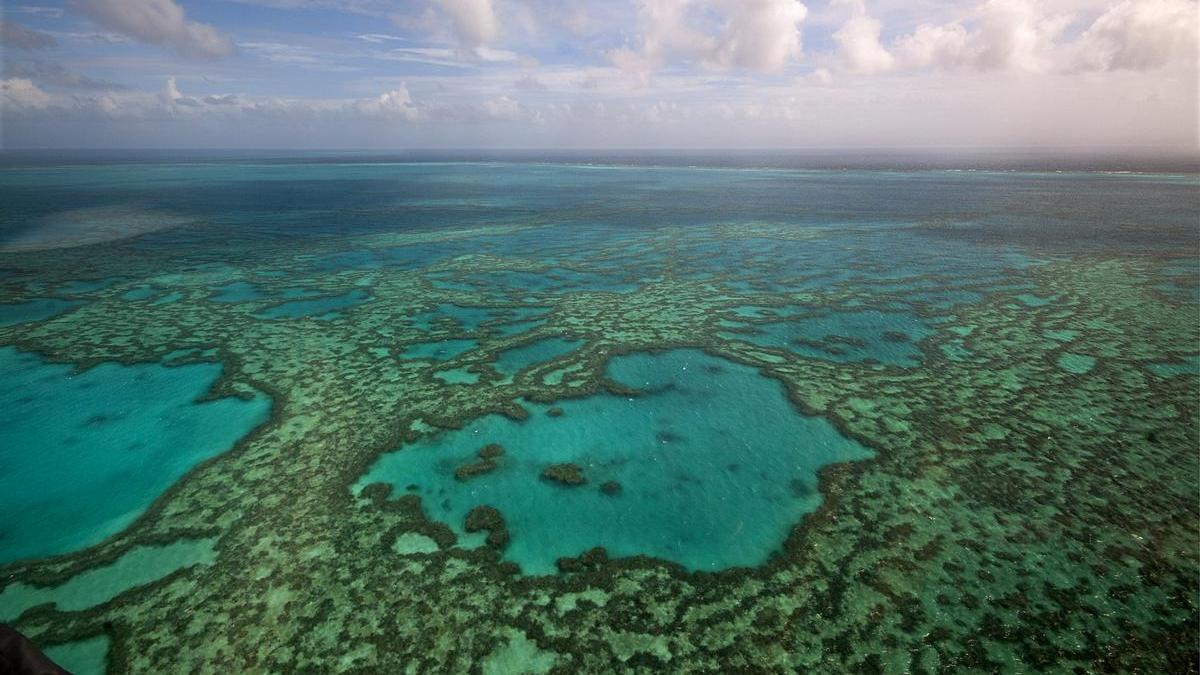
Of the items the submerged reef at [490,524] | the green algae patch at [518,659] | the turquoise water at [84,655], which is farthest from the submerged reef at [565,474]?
the turquoise water at [84,655]

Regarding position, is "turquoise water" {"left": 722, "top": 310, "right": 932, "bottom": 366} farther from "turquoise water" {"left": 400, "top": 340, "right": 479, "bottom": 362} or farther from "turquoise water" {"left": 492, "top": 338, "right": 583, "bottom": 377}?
"turquoise water" {"left": 400, "top": 340, "right": 479, "bottom": 362}

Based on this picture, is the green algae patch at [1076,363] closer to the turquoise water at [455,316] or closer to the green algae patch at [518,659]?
the green algae patch at [518,659]

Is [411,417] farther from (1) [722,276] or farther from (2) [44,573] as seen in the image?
(1) [722,276]

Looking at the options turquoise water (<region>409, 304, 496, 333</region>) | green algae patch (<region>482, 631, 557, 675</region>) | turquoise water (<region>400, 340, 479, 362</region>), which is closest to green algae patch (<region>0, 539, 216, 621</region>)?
green algae patch (<region>482, 631, 557, 675</region>)

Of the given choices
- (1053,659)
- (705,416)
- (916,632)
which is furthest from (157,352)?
(1053,659)

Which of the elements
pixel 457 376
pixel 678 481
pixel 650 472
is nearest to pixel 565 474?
pixel 650 472

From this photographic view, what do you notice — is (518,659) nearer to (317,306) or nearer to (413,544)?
(413,544)
